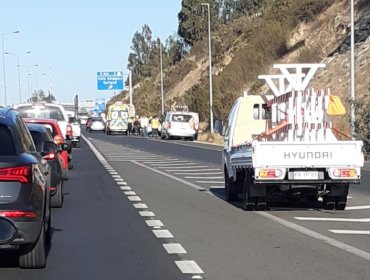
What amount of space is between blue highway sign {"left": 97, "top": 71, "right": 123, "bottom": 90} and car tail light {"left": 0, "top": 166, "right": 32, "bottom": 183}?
86.3m

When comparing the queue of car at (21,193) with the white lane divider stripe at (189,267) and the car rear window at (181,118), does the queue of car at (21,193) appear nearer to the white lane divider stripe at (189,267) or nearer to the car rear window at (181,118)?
the white lane divider stripe at (189,267)

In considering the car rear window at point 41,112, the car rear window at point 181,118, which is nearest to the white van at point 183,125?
the car rear window at point 181,118

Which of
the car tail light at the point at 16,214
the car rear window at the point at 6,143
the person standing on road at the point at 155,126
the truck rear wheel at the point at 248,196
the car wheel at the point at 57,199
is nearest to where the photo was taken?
the car tail light at the point at 16,214

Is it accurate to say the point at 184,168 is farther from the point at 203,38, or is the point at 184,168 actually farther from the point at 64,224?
the point at 203,38

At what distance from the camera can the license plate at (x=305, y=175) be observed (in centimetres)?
1530

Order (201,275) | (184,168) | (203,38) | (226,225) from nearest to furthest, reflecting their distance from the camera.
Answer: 1. (201,275)
2. (226,225)
3. (184,168)
4. (203,38)

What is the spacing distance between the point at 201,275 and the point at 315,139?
761 cm

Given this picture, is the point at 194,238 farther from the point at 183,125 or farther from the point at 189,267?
the point at 183,125

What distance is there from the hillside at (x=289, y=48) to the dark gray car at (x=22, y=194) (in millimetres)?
37521

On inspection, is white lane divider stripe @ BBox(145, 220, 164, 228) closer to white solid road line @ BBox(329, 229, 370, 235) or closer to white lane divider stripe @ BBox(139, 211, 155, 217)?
white lane divider stripe @ BBox(139, 211, 155, 217)

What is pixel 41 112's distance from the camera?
95.3 feet

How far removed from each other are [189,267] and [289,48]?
193 ft

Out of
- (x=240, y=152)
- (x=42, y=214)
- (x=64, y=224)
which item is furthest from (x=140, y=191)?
(x=42, y=214)

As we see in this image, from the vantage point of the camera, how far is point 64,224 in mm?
14344
